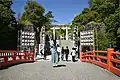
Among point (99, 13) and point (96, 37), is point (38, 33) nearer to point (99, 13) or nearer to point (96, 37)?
point (99, 13)

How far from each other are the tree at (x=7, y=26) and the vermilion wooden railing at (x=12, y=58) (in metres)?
16.7

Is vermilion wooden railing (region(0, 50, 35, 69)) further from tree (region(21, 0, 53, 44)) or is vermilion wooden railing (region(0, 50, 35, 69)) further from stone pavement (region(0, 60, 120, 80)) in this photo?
tree (region(21, 0, 53, 44))

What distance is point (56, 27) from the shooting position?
11981cm

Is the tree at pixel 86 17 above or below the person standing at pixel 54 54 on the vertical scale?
above

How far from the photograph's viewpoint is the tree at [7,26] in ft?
138

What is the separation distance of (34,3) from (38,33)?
18.4ft

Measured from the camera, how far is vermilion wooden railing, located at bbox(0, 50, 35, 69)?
1674cm

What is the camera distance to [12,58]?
19.9 meters

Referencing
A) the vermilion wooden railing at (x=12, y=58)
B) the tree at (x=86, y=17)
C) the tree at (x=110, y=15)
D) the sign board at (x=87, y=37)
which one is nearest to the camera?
the vermilion wooden railing at (x=12, y=58)

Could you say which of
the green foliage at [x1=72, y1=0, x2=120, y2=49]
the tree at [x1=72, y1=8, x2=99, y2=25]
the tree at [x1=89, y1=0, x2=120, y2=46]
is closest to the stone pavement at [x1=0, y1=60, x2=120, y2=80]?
the green foliage at [x1=72, y1=0, x2=120, y2=49]

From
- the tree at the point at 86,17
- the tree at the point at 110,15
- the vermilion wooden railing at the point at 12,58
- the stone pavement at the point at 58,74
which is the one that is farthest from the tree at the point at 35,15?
the stone pavement at the point at 58,74

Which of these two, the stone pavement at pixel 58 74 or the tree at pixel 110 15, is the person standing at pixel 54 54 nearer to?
the stone pavement at pixel 58 74

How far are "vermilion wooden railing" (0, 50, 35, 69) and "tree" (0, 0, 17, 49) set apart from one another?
659 inches

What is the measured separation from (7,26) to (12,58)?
2364 centimetres
